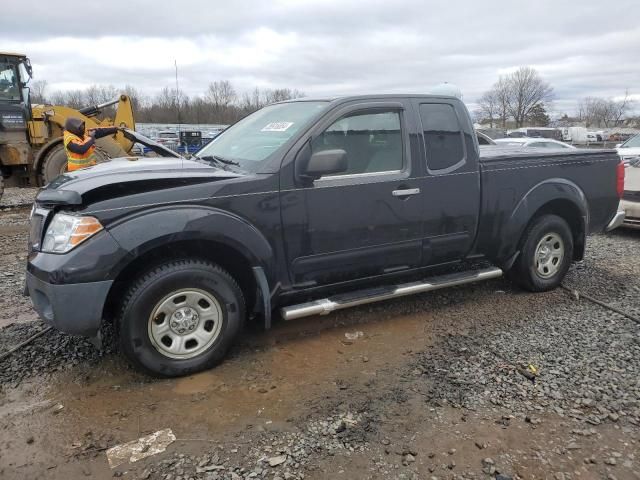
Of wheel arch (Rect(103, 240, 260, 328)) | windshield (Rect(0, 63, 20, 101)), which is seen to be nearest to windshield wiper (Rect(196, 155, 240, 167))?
wheel arch (Rect(103, 240, 260, 328))

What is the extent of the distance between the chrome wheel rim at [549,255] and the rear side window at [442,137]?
1384mm

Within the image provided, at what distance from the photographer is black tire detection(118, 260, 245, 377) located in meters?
3.17

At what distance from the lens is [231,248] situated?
3.44 metres

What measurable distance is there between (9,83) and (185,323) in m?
11.3

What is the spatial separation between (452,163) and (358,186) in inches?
39.9

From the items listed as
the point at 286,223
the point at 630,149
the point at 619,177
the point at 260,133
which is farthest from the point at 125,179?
the point at 630,149

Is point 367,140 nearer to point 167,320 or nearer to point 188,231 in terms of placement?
point 188,231

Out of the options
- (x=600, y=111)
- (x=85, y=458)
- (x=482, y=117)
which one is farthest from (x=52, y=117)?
(x=600, y=111)

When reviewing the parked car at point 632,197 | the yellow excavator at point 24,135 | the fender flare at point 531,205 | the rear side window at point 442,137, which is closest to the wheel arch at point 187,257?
the rear side window at point 442,137

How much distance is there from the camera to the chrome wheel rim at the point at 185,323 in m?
3.28

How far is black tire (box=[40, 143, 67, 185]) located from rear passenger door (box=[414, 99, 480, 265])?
33.5 feet

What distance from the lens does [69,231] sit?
3051 mm

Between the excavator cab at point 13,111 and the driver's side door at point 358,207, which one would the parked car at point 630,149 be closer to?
the driver's side door at point 358,207

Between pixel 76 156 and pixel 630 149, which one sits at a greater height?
pixel 76 156
